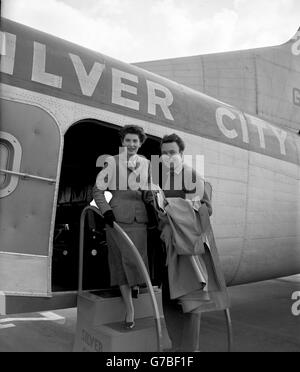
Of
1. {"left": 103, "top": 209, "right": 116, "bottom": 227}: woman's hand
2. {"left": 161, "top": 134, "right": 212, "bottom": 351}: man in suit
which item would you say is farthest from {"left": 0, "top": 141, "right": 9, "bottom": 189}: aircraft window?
{"left": 161, "top": 134, "right": 212, "bottom": 351}: man in suit

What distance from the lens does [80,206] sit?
5406mm

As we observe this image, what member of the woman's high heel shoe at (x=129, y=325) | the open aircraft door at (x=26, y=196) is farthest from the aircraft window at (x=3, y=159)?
the woman's high heel shoe at (x=129, y=325)

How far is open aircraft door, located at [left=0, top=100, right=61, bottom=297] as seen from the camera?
2.48 metres

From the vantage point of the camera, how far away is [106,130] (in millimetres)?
4387

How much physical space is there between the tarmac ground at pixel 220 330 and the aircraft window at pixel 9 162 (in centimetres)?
207

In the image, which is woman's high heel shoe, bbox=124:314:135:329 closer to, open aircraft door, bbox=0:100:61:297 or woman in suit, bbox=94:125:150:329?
woman in suit, bbox=94:125:150:329

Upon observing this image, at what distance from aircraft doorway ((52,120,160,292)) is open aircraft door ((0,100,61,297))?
1.43 ft

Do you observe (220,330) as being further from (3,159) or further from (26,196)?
(3,159)

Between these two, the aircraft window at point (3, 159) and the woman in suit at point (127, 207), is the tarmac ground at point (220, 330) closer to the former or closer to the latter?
the woman in suit at point (127, 207)

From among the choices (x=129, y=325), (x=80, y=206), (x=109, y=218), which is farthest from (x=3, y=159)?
(x=80, y=206)

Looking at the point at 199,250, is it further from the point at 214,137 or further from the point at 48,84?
the point at 214,137

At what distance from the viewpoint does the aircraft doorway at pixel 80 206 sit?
3.42m
